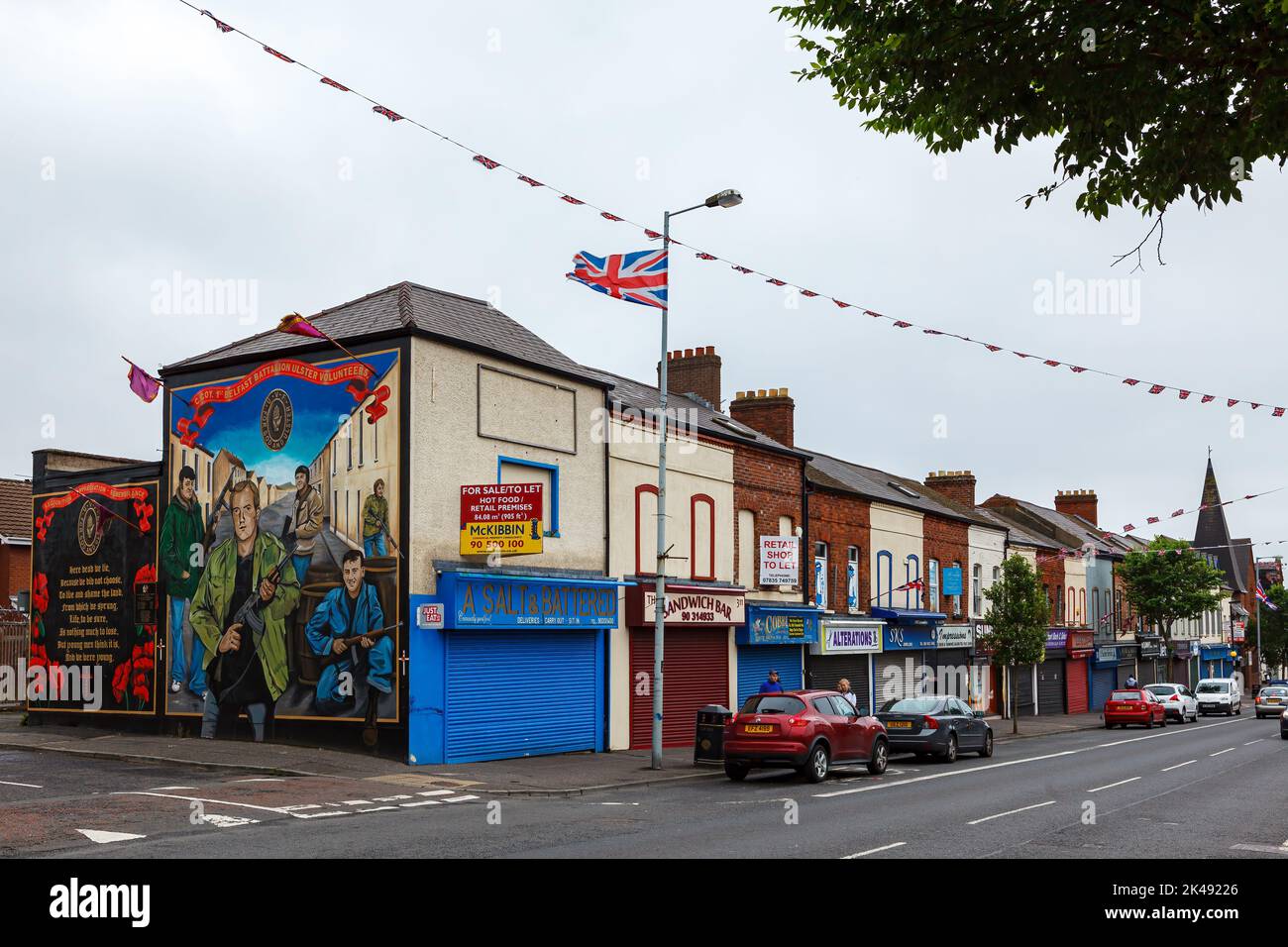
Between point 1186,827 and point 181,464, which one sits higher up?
point 181,464

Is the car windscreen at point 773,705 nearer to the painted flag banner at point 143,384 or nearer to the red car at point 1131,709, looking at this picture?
the painted flag banner at point 143,384

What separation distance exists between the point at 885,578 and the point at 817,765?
63.0 feet

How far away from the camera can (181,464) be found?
2584 cm

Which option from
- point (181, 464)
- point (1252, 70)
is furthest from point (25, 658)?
point (1252, 70)

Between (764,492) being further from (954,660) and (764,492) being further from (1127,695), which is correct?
(1127,695)

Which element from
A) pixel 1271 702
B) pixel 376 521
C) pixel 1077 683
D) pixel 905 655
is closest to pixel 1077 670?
pixel 1077 683

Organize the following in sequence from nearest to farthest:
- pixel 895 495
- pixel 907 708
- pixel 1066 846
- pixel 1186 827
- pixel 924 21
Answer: pixel 924 21 < pixel 1066 846 < pixel 1186 827 < pixel 907 708 < pixel 895 495

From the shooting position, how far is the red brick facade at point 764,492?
31.7m

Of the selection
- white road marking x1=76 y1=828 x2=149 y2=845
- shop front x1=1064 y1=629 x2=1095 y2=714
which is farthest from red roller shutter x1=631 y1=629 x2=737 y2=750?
shop front x1=1064 y1=629 x2=1095 y2=714

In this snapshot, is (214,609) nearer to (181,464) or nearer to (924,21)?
(181,464)

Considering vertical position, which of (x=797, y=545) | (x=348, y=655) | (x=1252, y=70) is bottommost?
(x=348, y=655)
